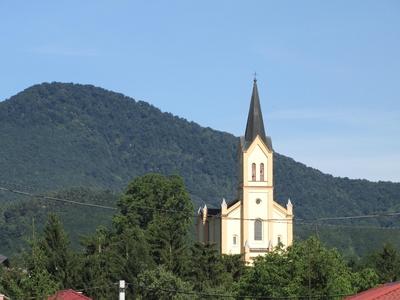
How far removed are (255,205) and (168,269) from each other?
4786cm

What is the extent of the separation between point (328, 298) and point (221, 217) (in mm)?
78124

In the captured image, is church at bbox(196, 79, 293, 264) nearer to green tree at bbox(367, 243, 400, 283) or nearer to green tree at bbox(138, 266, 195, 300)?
green tree at bbox(367, 243, 400, 283)

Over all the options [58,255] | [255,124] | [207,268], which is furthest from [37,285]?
[255,124]

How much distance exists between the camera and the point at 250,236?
131m

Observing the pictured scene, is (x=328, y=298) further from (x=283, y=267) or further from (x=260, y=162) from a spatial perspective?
(x=260, y=162)

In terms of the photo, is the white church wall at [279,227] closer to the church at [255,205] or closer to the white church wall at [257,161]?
the church at [255,205]

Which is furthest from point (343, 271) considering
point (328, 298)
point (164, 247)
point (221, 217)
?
point (221, 217)

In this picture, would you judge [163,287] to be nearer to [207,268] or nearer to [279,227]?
[207,268]

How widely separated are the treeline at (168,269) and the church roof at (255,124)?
14.1 metres

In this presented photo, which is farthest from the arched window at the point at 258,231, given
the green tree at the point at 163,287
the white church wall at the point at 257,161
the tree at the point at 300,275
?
the tree at the point at 300,275

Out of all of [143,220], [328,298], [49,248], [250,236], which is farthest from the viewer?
[250,236]

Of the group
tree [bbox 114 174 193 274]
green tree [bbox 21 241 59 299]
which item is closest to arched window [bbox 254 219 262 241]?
tree [bbox 114 174 193 274]

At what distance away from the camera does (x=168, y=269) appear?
85.1 m

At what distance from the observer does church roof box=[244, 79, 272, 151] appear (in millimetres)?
132000
